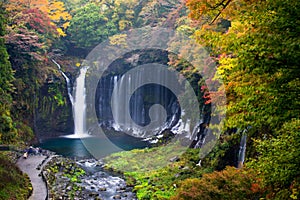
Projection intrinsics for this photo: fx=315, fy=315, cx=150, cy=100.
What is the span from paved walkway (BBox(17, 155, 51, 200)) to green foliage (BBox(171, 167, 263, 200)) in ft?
20.2

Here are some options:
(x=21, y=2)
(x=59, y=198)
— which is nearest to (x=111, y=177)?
(x=59, y=198)

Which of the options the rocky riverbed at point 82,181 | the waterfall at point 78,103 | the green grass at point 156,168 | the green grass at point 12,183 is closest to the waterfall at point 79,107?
the waterfall at point 78,103

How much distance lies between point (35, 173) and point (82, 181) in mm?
2123

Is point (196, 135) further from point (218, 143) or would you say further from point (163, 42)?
point (163, 42)

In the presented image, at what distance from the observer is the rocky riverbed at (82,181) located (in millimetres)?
12742

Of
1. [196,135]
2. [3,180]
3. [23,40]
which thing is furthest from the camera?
[23,40]

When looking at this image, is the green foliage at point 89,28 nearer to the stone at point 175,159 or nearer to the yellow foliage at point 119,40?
the yellow foliage at point 119,40

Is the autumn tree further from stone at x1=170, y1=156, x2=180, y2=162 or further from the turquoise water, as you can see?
the turquoise water

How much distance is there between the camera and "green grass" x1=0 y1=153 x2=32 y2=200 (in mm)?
10750

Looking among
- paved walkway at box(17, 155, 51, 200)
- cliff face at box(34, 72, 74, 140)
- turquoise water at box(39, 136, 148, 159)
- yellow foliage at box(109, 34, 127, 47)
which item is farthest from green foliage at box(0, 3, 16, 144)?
yellow foliage at box(109, 34, 127, 47)

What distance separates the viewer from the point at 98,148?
22.1 metres

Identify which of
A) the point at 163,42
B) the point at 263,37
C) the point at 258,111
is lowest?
the point at 258,111

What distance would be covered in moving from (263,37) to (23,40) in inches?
726

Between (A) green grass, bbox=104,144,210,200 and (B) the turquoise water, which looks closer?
(A) green grass, bbox=104,144,210,200
